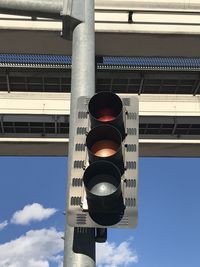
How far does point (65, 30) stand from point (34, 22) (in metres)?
7.50

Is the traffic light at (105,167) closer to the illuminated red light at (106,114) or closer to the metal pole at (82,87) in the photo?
the illuminated red light at (106,114)

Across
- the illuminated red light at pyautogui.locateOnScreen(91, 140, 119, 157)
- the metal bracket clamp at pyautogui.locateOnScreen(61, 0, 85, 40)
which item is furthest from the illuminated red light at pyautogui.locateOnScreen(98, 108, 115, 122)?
the metal bracket clamp at pyautogui.locateOnScreen(61, 0, 85, 40)

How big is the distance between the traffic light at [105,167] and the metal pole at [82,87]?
218 millimetres

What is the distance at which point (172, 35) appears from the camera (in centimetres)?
1280

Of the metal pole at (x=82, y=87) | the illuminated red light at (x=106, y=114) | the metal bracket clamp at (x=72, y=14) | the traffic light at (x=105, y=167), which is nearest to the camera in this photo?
the traffic light at (x=105, y=167)

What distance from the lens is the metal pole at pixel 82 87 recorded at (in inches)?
146

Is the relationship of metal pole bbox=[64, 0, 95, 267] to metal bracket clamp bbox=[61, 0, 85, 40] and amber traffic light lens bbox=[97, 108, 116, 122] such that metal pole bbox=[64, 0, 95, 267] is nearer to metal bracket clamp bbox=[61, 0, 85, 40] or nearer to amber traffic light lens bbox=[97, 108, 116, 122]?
metal bracket clamp bbox=[61, 0, 85, 40]

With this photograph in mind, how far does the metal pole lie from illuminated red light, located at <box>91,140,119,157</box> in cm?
38

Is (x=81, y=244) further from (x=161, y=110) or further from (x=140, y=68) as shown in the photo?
(x=161, y=110)

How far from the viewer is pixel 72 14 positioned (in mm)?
5051

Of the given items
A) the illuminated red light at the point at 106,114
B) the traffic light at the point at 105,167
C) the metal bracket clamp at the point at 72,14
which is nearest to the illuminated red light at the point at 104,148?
the traffic light at the point at 105,167

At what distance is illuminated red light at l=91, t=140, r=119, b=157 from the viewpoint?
377 cm

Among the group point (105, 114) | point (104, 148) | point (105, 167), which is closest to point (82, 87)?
point (105, 114)

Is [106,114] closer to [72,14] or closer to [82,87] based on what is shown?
[82,87]
